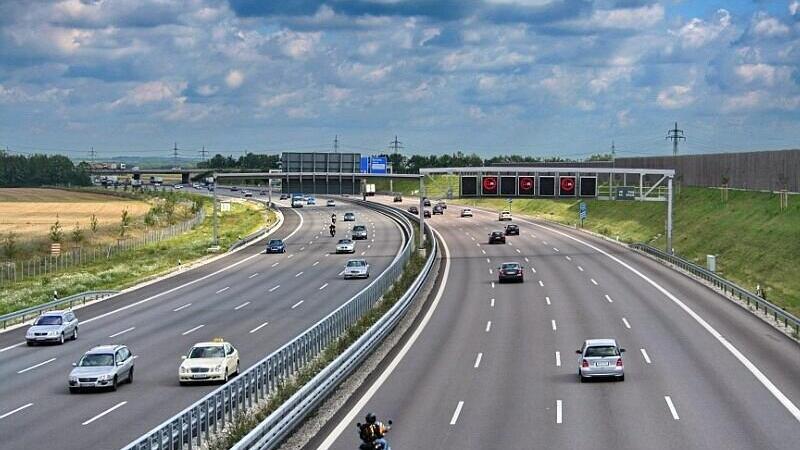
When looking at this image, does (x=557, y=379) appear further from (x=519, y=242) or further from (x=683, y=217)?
(x=683, y=217)

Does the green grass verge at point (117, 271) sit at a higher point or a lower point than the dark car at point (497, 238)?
lower

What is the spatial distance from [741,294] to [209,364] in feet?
100

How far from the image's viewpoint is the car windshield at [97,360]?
116 ft

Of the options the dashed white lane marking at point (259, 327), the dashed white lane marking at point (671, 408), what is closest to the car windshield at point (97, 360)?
the dashed white lane marking at point (259, 327)

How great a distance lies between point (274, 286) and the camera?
71.2 m

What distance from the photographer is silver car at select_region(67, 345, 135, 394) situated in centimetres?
3491

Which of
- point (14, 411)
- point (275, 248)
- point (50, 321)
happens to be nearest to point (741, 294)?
point (50, 321)

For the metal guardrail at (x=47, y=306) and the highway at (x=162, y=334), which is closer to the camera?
the highway at (x=162, y=334)

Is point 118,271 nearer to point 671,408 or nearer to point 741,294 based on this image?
point 741,294

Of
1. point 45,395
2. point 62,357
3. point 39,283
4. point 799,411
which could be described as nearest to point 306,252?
point 39,283

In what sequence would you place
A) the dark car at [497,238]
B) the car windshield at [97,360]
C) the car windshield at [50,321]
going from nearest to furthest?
1. the car windshield at [97,360]
2. the car windshield at [50,321]
3. the dark car at [497,238]

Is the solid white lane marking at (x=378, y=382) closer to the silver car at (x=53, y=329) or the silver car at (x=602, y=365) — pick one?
the silver car at (x=602, y=365)

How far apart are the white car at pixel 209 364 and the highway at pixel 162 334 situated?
1.29ft

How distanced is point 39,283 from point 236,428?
59288mm
